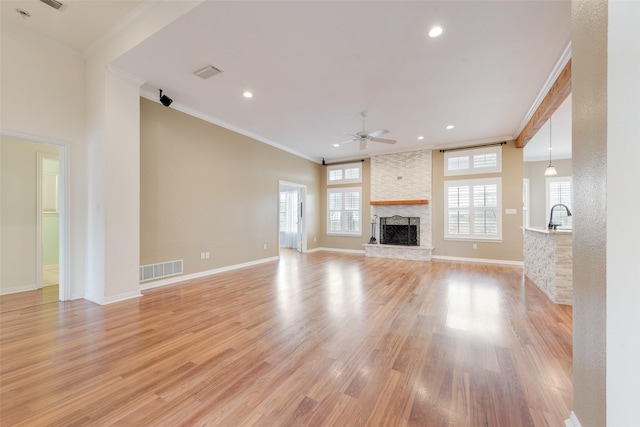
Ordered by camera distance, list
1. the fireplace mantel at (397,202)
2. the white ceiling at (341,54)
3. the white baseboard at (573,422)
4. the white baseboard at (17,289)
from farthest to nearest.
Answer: the fireplace mantel at (397,202), the white baseboard at (17,289), the white ceiling at (341,54), the white baseboard at (573,422)

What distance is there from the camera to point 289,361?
2.06 metres

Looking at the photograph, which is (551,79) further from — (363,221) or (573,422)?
(363,221)

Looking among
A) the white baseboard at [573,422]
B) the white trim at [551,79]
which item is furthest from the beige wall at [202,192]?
the white trim at [551,79]

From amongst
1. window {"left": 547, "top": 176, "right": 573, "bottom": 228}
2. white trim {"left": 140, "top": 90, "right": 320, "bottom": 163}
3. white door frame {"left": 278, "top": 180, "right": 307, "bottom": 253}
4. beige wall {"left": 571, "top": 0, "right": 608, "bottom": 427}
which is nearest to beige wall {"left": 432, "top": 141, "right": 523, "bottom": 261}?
window {"left": 547, "top": 176, "right": 573, "bottom": 228}

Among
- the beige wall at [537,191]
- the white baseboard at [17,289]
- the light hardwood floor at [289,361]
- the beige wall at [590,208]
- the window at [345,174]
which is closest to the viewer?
the beige wall at [590,208]

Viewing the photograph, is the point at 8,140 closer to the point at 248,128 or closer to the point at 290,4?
the point at 248,128

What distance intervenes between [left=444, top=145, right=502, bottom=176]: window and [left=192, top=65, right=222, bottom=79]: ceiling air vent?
625 centimetres

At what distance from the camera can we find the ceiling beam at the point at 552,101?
320 centimetres

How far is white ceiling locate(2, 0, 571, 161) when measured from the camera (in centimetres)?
249

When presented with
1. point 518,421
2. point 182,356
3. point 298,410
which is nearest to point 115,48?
point 182,356

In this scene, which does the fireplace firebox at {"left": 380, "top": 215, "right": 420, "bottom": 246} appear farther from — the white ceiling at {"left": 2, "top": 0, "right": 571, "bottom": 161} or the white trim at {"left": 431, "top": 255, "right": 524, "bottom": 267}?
the white ceiling at {"left": 2, "top": 0, "right": 571, "bottom": 161}

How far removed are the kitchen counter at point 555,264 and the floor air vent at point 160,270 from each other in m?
6.00

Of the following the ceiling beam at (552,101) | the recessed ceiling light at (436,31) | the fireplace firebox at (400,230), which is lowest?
the fireplace firebox at (400,230)

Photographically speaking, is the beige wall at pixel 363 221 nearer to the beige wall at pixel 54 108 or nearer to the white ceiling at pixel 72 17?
the beige wall at pixel 54 108
